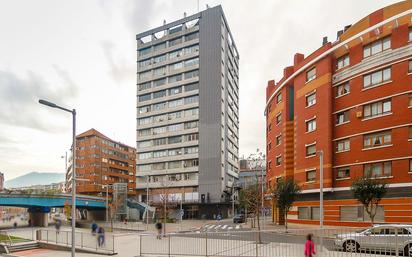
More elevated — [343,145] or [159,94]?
[159,94]

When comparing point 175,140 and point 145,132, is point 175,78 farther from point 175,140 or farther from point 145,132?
point 145,132

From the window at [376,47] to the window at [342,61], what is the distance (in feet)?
7.59

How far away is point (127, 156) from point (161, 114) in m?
40.7

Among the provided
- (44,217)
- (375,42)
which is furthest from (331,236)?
(44,217)

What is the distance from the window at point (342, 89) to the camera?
39.4 m

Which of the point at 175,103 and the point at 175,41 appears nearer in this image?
the point at 175,103

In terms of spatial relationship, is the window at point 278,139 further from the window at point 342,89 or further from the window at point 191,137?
the window at point 191,137

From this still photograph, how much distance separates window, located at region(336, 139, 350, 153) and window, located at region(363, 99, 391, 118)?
336 cm

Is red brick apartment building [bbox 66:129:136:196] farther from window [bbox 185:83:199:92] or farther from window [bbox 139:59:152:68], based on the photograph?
window [bbox 185:83:199:92]

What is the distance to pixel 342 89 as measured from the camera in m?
40.1

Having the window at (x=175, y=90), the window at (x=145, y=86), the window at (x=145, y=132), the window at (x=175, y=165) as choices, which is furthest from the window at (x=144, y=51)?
the window at (x=175, y=165)

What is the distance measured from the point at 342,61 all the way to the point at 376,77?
4966 mm

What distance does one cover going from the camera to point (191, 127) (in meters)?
87.1

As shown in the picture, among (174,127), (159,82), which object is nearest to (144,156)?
(174,127)
